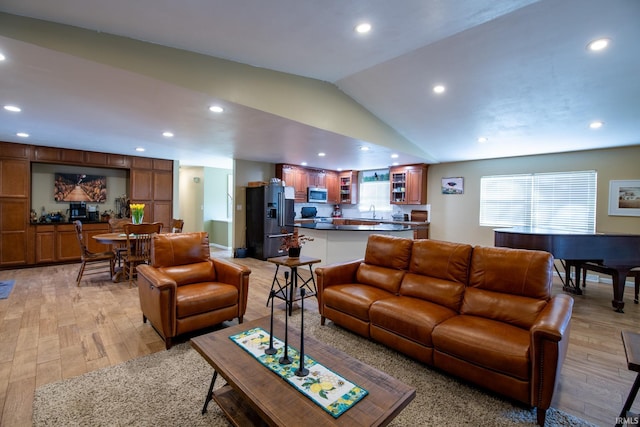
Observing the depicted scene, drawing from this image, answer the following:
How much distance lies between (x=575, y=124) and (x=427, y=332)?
13.8 ft

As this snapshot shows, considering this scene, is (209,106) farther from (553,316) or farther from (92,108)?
(553,316)

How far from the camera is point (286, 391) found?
1.39 metres

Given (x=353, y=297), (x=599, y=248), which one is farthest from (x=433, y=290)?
(x=599, y=248)

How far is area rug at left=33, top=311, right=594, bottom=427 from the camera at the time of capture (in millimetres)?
1758

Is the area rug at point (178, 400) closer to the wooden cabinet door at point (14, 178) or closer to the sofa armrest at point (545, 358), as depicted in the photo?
the sofa armrest at point (545, 358)

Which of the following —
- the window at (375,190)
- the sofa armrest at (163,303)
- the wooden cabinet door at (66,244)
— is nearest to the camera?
the sofa armrest at (163,303)

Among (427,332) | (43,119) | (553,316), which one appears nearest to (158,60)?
(43,119)

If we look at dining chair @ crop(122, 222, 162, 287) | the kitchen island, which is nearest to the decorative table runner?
the kitchen island

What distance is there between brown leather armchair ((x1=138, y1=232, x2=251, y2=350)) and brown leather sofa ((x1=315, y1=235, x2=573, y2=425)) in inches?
37.8

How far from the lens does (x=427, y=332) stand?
2.20 metres

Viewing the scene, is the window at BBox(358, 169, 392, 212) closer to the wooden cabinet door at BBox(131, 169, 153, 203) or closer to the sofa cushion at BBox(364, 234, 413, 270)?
the sofa cushion at BBox(364, 234, 413, 270)

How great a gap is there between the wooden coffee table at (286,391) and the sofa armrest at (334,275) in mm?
1123

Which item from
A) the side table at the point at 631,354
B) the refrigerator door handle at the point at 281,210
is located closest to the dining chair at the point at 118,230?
the refrigerator door handle at the point at 281,210

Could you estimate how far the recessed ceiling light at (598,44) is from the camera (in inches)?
107
